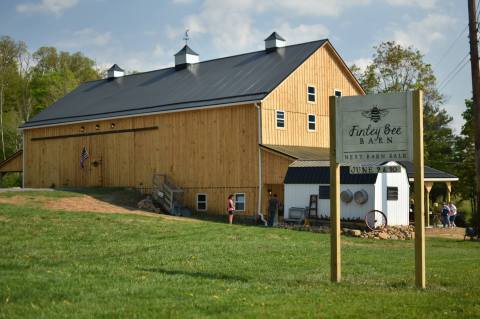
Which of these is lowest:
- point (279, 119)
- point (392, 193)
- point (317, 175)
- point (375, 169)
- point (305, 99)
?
point (392, 193)

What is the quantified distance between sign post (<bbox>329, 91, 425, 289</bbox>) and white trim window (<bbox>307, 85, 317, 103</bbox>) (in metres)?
24.2

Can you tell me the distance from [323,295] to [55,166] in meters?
36.9

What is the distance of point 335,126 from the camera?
1428cm

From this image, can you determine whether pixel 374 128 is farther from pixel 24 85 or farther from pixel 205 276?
pixel 24 85

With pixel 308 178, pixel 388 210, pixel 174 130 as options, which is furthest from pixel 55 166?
pixel 388 210

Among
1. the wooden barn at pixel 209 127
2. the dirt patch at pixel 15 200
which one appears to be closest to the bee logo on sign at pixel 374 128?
the wooden barn at pixel 209 127

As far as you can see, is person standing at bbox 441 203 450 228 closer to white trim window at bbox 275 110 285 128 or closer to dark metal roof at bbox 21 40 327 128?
white trim window at bbox 275 110 285 128

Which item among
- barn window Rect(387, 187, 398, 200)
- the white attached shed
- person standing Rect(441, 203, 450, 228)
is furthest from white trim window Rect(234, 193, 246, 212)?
person standing Rect(441, 203, 450, 228)

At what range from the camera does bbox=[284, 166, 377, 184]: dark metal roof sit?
100ft

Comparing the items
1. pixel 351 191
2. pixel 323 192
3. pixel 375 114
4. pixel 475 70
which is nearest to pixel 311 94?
pixel 323 192

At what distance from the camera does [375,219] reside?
30.2m

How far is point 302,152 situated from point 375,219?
21.3ft

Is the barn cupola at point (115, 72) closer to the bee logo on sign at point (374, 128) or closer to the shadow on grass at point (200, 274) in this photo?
the shadow on grass at point (200, 274)

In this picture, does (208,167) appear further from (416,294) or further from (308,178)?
(416,294)
